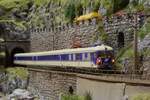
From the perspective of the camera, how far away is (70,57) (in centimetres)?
4641

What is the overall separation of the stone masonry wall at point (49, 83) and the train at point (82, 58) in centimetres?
116

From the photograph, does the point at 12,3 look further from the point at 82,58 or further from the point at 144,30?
the point at 144,30

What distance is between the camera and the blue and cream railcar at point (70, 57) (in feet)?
134

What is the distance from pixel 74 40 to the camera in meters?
53.7

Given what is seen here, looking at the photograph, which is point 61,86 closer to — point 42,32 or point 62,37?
point 62,37

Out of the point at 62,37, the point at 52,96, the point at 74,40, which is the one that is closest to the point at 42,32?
the point at 62,37

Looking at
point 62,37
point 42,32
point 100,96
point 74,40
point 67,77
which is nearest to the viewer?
point 100,96

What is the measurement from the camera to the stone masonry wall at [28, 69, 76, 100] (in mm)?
45419

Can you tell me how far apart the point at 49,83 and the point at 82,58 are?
9.35 m

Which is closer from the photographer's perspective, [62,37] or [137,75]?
[137,75]

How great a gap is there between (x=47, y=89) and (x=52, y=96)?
7.22 feet

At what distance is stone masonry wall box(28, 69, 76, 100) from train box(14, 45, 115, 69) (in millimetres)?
1165

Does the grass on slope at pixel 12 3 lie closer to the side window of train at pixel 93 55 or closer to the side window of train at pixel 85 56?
the side window of train at pixel 85 56

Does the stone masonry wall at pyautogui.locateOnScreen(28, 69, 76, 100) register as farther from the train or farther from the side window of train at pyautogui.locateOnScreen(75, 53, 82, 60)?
the side window of train at pyautogui.locateOnScreen(75, 53, 82, 60)
